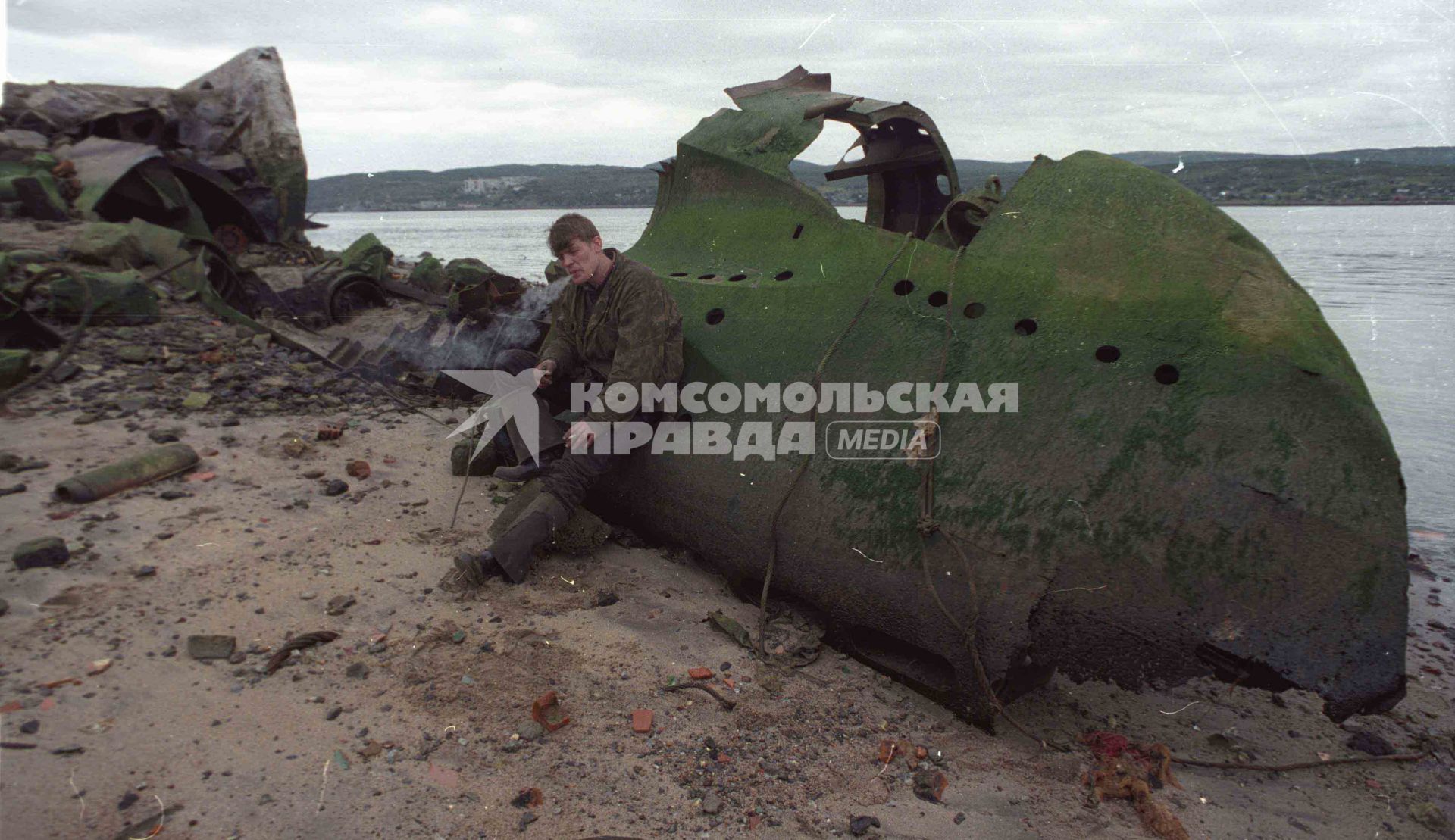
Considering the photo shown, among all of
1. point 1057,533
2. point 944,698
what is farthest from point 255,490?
point 1057,533

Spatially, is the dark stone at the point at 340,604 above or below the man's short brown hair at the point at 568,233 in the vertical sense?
below

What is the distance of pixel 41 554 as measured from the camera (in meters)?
3.01

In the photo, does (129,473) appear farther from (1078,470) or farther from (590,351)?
(1078,470)

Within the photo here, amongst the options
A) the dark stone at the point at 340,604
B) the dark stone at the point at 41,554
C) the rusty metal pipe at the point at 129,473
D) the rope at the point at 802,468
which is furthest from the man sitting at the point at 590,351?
the rusty metal pipe at the point at 129,473

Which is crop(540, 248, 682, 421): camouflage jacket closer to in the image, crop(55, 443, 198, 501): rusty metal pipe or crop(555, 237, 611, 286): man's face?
crop(555, 237, 611, 286): man's face

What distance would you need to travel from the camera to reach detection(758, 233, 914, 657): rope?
10.0ft

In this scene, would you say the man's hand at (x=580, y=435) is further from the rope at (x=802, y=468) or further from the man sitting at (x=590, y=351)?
the rope at (x=802, y=468)

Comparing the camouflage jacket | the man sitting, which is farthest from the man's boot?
the camouflage jacket

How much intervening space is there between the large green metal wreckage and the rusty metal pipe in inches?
91.6

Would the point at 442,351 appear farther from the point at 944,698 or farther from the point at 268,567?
the point at 944,698

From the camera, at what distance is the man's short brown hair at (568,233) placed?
11.3ft

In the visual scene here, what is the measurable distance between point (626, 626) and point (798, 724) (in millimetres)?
806

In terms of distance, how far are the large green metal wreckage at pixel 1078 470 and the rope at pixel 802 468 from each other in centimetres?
1

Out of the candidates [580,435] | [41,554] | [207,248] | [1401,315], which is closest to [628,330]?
[580,435]
